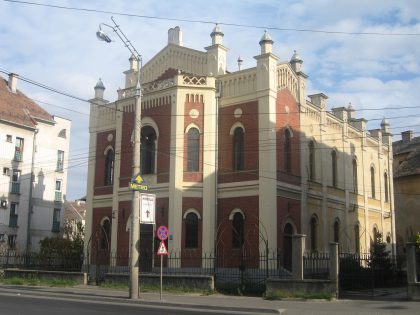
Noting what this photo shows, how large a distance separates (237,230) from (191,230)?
2.43m

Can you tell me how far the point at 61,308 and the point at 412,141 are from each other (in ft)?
146

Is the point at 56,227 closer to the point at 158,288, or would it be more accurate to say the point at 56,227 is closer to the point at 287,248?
the point at 287,248

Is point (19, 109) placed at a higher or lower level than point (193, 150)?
higher

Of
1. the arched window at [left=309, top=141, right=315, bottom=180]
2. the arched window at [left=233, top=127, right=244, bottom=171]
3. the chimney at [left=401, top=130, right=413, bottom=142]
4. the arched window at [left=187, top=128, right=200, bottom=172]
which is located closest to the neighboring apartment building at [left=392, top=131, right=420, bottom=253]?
the chimney at [left=401, top=130, right=413, bottom=142]

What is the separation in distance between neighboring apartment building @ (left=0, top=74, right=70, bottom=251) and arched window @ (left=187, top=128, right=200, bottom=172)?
20648 mm

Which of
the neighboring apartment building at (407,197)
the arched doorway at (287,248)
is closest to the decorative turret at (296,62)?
the arched doorway at (287,248)

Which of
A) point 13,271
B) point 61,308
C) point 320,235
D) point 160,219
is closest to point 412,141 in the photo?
point 320,235

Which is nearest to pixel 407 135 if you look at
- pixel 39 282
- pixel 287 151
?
pixel 287 151

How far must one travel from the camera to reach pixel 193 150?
28547 millimetres

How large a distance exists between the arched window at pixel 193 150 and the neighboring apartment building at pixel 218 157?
54mm

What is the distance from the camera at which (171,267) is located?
2689 centimetres

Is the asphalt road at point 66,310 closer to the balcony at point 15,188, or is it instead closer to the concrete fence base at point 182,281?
the concrete fence base at point 182,281

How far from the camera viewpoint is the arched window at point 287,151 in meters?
29.0

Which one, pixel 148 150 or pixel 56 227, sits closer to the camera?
pixel 148 150
